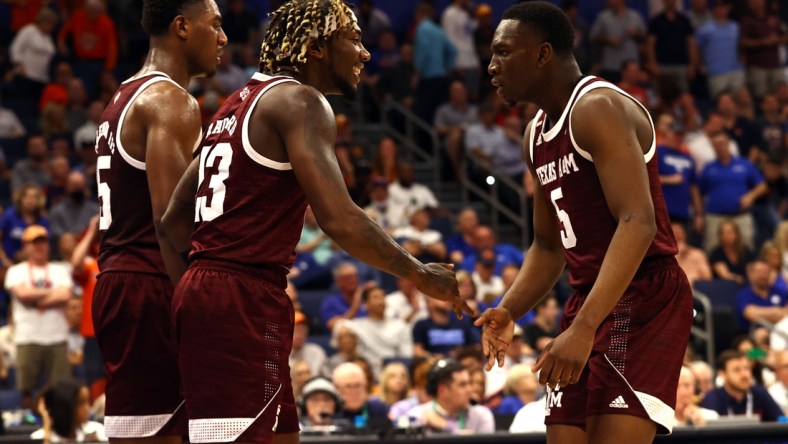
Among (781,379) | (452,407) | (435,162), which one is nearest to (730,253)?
(781,379)

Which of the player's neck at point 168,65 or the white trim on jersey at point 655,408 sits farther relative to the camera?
the player's neck at point 168,65

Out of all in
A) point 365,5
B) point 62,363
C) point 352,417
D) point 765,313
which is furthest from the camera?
point 365,5

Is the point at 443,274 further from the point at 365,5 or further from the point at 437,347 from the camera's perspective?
the point at 365,5

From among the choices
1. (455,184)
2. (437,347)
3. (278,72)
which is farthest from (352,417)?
(455,184)

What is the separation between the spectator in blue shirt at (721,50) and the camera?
18719 mm

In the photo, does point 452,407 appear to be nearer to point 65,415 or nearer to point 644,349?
point 65,415

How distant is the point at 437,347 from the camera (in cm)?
1230

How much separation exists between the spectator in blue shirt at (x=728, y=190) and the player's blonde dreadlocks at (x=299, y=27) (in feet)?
37.4

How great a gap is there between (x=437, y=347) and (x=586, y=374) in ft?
24.6

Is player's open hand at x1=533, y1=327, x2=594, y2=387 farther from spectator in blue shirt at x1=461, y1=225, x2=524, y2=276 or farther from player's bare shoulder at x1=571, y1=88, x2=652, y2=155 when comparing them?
spectator in blue shirt at x1=461, y1=225, x2=524, y2=276

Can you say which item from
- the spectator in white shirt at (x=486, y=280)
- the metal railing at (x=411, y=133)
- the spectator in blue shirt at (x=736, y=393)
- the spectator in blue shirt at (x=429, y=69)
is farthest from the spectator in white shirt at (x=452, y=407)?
the spectator in blue shirt at (x=429, y=69)

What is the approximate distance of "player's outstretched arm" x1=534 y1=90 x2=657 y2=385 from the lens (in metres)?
4.51

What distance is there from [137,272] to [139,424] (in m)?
0.61

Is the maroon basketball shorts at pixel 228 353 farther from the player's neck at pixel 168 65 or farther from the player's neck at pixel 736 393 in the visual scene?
the player's neck at pixel 736 393
